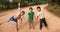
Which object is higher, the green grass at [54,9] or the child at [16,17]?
the green grass at [54,9]

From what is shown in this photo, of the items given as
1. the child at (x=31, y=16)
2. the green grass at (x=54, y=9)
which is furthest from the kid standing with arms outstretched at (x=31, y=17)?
the green grass at (x=54, y=9)

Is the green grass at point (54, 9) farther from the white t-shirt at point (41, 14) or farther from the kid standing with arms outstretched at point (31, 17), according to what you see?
the kid standing with arms outstretched at point (31, 17)

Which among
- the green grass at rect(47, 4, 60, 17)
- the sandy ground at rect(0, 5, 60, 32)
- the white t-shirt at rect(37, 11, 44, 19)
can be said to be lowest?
the sandy ground at rect(0, 5, 60, 32)

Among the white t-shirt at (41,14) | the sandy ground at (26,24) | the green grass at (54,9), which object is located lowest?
the sandy ground at (26,24)

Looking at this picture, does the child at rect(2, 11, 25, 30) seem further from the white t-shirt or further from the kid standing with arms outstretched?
the white t-shirt

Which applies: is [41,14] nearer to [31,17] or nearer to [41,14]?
[41,14]

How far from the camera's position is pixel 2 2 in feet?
7.91

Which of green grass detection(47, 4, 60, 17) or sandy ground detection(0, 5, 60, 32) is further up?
green grass detection(47, 4, 60, 17)

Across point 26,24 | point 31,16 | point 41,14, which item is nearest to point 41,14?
point 41,14

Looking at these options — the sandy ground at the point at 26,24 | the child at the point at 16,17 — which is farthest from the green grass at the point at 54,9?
the child at the point at 16,17

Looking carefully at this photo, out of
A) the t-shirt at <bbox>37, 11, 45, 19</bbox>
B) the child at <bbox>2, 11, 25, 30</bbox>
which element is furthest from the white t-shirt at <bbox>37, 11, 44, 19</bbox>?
the child at <bbox>2, 11, 25, 30</bbox>

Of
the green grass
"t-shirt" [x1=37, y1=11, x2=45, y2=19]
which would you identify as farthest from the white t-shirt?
the green grass

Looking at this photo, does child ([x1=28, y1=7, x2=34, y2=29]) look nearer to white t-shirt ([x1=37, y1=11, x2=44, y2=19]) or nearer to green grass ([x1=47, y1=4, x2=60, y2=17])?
white t-shirt ([x1=37, y1=11, x2=44, y2=19])

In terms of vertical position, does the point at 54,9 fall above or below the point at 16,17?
above
